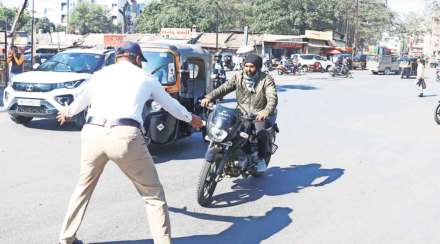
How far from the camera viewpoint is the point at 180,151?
8.75m

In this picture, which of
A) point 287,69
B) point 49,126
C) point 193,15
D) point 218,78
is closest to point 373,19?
point 193,15

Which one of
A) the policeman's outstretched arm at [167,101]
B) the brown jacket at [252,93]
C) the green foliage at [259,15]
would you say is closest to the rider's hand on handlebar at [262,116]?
the brown jacket at [252,93]

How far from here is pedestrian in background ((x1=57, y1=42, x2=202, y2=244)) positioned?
3805 millimetres

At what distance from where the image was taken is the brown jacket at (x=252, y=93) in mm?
6523

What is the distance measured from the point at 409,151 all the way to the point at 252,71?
4.52 metres

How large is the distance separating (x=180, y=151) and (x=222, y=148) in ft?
10.5

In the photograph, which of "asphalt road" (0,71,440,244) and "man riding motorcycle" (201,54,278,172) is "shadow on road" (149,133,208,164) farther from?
"man riding motorcycle" (201,54,278,172)

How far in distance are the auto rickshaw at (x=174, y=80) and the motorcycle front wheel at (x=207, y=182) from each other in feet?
7.02

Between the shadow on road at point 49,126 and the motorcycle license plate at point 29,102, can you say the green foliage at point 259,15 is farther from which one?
the motorcycle license plate at point 29,102

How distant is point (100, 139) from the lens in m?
3.83

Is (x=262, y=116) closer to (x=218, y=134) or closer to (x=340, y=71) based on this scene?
(x=218, y=134)

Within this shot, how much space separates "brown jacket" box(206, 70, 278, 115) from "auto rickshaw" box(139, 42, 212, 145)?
144cm

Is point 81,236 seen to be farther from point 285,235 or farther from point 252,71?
point 252,71

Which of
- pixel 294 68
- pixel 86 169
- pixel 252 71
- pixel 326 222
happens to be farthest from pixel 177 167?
pixel 294 68
